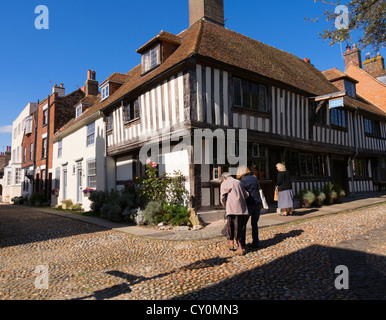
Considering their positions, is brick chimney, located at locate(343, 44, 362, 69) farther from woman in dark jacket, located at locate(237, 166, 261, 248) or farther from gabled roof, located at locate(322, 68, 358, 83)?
woman in dark jacket, located at locate(237, 166, 261, 248)

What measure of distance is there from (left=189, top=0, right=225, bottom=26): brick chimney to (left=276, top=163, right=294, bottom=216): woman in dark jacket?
308 inches

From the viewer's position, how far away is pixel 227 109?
9172mm

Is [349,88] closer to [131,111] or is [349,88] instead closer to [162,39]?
[162,39]

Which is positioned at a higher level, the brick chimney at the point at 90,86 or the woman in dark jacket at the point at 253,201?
the brick chimney at the point at 90,86

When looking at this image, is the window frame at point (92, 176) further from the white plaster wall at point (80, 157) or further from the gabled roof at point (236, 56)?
the gabled roof at point (236, 56)

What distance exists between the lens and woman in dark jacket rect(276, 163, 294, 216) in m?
8.92

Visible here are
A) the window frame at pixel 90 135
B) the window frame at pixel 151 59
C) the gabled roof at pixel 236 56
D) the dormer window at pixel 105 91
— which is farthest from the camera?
the window frame at pixel 90 135

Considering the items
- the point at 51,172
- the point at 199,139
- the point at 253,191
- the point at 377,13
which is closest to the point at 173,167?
the point at 199,139

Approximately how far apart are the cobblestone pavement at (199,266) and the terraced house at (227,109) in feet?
10.3

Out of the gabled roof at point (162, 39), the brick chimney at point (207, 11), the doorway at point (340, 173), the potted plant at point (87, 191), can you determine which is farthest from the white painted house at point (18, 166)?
the doorway at point (340, 173)

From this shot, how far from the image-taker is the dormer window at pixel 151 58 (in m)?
10.7

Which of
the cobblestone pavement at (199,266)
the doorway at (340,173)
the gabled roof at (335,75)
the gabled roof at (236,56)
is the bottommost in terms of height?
the cobblestone pavement at (199,266)

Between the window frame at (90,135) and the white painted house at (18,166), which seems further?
the white painted house at (18,166)
